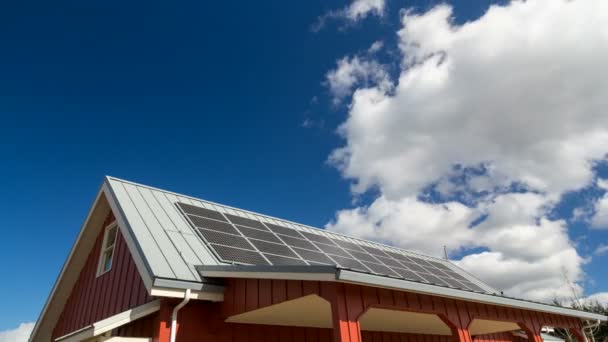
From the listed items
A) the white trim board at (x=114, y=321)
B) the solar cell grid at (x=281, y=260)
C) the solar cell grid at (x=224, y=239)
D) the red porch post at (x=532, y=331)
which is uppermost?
the solar cell grid at (x=224, y=239)

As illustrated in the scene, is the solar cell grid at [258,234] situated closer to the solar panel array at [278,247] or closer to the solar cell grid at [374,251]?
the solar panel array at [278,247]

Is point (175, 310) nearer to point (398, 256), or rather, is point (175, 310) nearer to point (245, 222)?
point (245, 222)

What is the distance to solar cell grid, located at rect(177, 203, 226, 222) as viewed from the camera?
9.46 metres

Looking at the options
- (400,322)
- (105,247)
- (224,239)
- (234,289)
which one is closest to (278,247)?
(224,239)

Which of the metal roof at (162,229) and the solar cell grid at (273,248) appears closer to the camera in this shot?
the metal roof at (162,229)

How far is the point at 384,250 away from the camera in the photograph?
13875 mm

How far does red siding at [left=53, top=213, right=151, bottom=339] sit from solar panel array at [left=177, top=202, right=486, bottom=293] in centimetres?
151

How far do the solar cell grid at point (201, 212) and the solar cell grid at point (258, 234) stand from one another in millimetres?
736

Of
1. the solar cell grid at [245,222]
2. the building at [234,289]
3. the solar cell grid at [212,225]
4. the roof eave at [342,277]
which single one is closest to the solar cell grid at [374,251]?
the building at [234,289]

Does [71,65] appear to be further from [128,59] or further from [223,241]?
[223,241]

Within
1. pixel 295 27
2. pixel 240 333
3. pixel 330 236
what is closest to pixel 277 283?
pixel 240 333

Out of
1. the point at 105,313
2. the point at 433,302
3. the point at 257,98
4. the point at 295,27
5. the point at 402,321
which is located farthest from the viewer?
the point at 257,98

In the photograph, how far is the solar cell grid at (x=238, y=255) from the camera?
7262 mm

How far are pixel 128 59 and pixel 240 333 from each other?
32.8 feet
